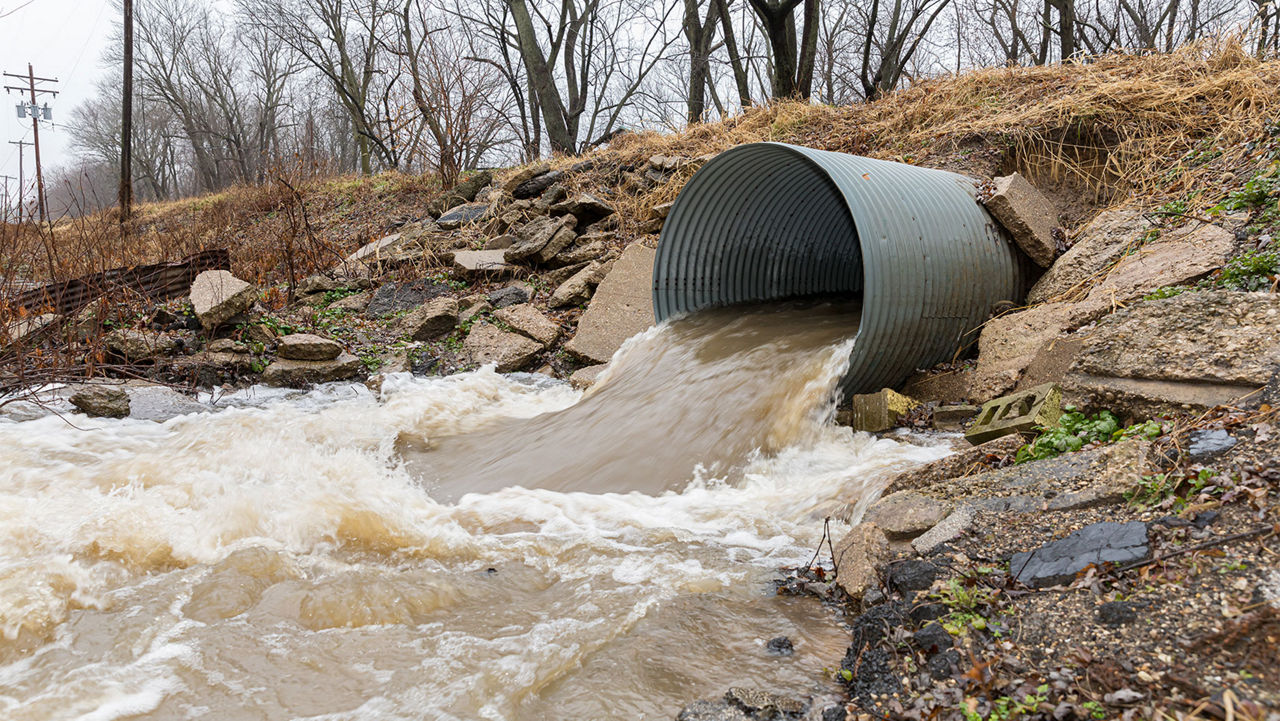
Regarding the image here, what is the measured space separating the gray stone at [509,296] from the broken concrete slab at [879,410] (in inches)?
169

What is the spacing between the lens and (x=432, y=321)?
7.65 metres

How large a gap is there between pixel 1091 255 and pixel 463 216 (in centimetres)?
Answer: 747

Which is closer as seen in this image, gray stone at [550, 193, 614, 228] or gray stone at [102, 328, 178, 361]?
gray stone at [102, 328, 178, 361]

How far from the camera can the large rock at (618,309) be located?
7008 millimetres

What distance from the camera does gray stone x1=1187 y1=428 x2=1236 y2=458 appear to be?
2.50m

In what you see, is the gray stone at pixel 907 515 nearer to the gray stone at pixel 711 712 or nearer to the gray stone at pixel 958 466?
the gray stone at pixel 958 466

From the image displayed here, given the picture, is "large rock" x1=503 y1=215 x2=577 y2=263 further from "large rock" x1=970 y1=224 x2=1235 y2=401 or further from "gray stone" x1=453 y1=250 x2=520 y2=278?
"large rock" x1=970 y1=224 x2=1235 y2=401

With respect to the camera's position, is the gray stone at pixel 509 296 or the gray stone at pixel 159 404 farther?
the gray stone at pixel 509 296

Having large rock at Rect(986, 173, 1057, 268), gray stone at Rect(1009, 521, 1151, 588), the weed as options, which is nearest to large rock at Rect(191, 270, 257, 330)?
large rock at Rect(986, 173, 1057, 268)

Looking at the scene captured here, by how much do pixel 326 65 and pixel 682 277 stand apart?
1918 centimetres

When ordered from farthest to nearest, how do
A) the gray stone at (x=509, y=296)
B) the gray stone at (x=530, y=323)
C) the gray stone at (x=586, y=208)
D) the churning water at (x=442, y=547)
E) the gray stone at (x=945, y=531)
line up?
the gray stone at (x=586, y=208) → the gray stone at (x=509, y=296) → the gray stone at (x=530, y=323) → the gray stone at (x=945, y=531) → the churning water at (x=442, y=547)

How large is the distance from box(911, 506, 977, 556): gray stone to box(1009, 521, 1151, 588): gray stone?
26 cm

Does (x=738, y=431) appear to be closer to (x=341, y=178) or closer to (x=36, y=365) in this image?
(x=36, y=365)

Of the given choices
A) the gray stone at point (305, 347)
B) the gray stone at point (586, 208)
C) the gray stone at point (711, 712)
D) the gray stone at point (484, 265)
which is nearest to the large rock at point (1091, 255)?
the gray stone at point (711, 712)
